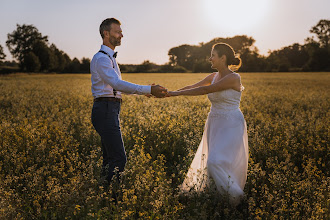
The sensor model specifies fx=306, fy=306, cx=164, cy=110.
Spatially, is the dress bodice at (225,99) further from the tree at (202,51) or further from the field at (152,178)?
the tree at (202,51)

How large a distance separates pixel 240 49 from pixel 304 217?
110895 millimetres

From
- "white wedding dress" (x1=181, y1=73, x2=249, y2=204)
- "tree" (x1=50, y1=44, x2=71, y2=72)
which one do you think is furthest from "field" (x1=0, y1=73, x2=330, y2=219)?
"tree" (x1=50, y1=44, x2=71, y2=72)

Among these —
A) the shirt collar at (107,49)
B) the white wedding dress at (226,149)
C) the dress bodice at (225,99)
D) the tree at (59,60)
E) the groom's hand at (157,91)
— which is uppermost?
the tree at (59,60)

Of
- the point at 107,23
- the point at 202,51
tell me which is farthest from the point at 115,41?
the point at 202,51

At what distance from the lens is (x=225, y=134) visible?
191 inches

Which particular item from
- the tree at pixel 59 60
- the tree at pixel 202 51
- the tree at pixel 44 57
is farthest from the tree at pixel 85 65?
the tree at pixel 202 51

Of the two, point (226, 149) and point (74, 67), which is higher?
point (74, 67)

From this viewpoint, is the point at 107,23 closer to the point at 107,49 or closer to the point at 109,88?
the point at 107,49

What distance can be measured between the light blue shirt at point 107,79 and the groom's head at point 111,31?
0.13 m

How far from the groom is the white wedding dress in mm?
1226

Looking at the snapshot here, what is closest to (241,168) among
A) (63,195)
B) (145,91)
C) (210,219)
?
(210,219)

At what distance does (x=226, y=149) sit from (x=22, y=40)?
350ft

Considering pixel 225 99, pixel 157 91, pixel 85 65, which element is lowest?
pixel 225 99

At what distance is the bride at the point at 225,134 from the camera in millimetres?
4723
